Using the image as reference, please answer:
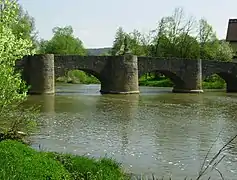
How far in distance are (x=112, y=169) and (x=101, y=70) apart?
32.2 meters

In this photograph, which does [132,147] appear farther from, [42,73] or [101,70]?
Result: [101,70]

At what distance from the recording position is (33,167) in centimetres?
738

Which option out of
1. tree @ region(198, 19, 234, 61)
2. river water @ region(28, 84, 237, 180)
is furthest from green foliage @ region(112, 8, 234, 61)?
river water @ region(28, 84, 237, 180)

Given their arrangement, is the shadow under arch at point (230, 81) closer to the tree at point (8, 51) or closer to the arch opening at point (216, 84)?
the arch opening at point (216, 84)

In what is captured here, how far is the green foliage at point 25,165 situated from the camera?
22.2ft

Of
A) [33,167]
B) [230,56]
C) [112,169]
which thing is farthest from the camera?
[230,56]

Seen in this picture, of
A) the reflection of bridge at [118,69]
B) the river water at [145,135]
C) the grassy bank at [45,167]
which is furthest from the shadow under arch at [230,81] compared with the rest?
the grassy bank at [45,167]

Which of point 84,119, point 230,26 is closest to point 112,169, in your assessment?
point 84,119

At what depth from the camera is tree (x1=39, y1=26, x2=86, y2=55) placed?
246 feet

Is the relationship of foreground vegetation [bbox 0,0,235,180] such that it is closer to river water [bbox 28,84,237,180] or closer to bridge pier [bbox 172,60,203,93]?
river water [bbox 28,84,237,180]

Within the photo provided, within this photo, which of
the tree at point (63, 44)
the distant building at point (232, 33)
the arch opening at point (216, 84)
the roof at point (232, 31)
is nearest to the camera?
the arch opening at point (216, 84)

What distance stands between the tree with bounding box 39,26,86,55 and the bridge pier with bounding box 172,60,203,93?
101 feet

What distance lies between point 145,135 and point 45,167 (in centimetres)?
970

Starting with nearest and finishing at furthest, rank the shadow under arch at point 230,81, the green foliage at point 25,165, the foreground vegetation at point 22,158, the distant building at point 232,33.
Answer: the green foliage at point 25,165 → the foreground vegetation at point 22,158 → the shadow under arch at point 230,81 → the distant building at point 232,33
